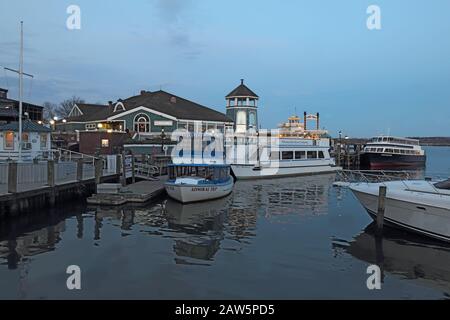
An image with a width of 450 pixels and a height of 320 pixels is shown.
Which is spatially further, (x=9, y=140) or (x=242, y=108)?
(x=242, y=108)

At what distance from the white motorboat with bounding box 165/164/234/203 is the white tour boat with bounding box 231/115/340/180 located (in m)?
11.3

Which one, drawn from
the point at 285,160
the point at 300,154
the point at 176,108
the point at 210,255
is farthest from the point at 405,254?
the point at 176,108

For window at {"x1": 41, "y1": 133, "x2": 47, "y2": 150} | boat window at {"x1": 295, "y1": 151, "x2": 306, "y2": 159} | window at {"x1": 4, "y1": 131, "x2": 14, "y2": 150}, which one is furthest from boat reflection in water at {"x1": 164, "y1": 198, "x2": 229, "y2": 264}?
boat window at {"x1": 295, "y1": 151, "x2": 306, "y2": 159}

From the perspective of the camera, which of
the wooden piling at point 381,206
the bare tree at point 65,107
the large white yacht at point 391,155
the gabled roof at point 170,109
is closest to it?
the wooden piling at point 381,206

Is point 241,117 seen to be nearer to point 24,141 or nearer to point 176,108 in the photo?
point 176,108

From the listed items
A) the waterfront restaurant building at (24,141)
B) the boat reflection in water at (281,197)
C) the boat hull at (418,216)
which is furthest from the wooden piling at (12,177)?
the boat hull at (418,216)

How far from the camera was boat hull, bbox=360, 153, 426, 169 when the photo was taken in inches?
2293

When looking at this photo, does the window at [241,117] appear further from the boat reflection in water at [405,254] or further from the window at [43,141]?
the boat reflection in water at [405,254]

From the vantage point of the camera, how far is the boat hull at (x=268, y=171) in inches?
1404

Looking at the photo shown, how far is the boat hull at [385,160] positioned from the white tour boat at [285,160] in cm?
1482

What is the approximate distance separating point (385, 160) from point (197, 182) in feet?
148

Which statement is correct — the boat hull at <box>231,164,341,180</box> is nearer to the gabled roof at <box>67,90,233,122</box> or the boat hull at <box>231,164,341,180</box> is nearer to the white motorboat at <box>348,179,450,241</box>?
the gabled roof at <box>67,90,233,122</box>

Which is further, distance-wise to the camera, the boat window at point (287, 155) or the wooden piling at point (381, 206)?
the boat window at point (287, 155)

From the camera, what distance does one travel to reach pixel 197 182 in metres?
21.5
